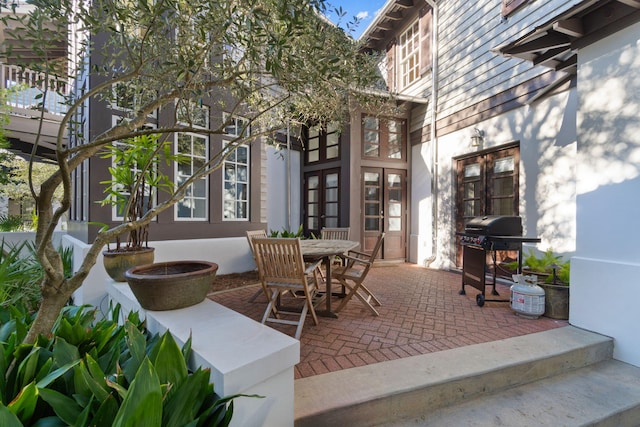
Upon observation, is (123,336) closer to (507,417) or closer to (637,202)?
(507,417)

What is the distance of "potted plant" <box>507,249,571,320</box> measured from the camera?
318cm

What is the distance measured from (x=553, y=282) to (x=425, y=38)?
564cm

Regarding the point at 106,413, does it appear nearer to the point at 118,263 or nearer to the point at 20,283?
the point at 118,263

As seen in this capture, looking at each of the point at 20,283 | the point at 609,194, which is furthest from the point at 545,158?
the point at 20,283

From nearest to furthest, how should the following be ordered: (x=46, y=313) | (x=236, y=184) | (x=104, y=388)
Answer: (x=104, y=388)
(x=46, y=313)
(x=236, y=184)

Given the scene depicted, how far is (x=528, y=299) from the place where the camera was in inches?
125

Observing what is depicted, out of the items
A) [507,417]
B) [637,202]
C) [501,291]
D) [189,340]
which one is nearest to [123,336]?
[189,340]

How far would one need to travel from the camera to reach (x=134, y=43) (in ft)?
7.11

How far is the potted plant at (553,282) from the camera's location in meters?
3.18

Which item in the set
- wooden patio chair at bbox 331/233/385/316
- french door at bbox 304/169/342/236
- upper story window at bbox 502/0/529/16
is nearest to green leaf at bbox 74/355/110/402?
wooden patio chair at bbox 331/233/385/316

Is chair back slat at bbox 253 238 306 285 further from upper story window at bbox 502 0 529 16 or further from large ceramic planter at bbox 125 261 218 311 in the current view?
upper story window at bbox 502 0 529 16

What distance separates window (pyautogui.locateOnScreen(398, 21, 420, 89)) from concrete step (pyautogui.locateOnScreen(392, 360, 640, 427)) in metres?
6.50

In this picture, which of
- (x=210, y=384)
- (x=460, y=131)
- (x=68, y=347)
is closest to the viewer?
(x=210, y=384)

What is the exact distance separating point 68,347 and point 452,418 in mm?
2130
